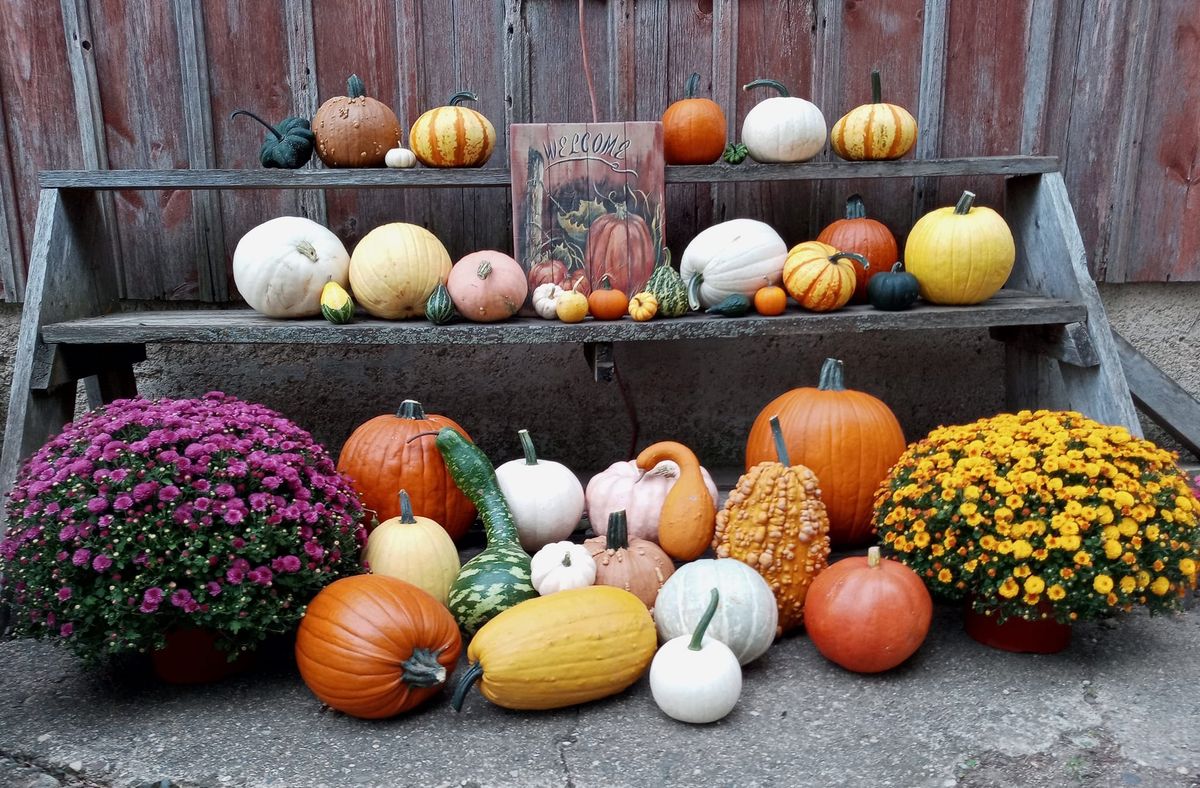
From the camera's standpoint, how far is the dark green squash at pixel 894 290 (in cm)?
294

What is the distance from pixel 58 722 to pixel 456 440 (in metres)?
1.27

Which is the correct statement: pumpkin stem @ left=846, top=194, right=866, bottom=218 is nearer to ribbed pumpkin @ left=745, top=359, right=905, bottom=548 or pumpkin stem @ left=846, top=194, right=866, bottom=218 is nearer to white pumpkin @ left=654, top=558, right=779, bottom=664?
ribbed pumpkin @ left=745, top=359, right=905, bottom=548

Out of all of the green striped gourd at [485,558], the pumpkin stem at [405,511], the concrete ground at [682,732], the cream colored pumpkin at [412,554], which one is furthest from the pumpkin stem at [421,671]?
the pumpkin stem at [405,511]

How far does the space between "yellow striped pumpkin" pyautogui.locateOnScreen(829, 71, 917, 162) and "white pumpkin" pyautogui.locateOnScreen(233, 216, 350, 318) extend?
6.16ft

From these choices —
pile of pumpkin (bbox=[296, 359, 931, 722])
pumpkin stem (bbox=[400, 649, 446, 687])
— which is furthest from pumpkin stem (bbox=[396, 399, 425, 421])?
pumpkin stem (bbox=[400, 649, 446, 687])

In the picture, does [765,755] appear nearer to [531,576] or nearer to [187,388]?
[531,576]

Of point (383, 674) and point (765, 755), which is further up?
point (383, 674)

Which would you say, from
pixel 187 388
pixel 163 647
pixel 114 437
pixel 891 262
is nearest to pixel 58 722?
pixel 163 647

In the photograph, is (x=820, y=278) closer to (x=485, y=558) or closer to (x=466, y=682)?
(x=485, y=558)

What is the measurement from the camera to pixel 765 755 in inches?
77.8

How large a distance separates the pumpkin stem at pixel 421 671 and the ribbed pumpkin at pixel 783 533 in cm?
91

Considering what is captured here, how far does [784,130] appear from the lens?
2.97 m

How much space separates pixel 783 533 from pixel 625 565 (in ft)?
1.52

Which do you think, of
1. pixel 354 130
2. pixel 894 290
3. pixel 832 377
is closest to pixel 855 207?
pixel 894 290
